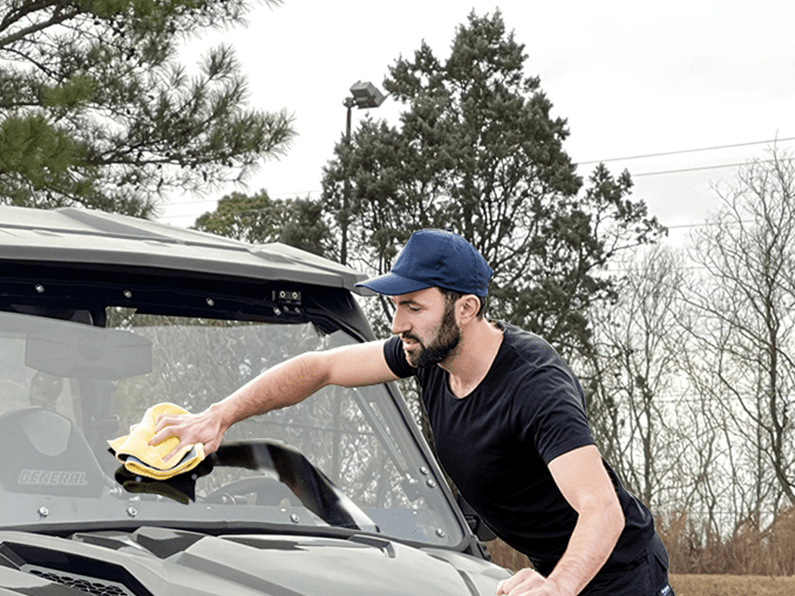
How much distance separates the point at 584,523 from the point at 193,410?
41.2 inches

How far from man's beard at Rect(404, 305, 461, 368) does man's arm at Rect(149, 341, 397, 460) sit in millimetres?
292

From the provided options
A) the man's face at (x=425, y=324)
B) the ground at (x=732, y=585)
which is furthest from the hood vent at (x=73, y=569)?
the ground at (x=732, y=585)

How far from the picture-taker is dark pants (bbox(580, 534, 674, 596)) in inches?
121

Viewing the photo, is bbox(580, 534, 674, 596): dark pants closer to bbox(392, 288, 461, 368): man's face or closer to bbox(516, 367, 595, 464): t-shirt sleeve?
bbox(516, 367, 595, 464): t-shirt sleeve

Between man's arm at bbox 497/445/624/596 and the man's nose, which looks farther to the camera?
the man's nose

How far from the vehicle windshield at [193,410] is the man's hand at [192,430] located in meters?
0.06

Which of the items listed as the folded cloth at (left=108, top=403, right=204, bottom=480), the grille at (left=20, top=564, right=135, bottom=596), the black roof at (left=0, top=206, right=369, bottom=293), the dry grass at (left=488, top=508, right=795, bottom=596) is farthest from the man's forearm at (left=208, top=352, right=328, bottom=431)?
the dry grass at (left=488, top=508, right=795, bottom=596)

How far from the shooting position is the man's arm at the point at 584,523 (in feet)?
7.82

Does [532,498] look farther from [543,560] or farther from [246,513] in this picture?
[246,513]

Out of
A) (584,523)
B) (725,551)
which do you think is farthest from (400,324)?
(725,551)

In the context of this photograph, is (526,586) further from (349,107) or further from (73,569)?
(349,107)

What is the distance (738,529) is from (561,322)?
13.6 metres

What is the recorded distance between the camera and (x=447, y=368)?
3.05m

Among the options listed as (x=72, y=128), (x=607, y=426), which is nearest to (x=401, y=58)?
(x=607, y=426)
